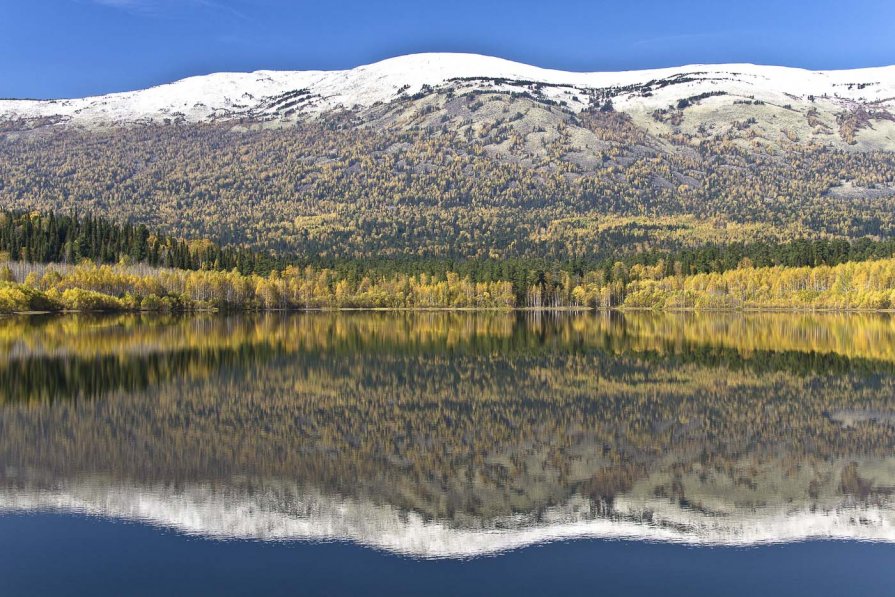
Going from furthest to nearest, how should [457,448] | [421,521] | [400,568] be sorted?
1. [457,448]
2. [421,521]
3. [400,568]

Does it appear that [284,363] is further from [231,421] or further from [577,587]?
[577,587]

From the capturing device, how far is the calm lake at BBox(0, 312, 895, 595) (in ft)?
58.9

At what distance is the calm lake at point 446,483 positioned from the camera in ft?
58.9

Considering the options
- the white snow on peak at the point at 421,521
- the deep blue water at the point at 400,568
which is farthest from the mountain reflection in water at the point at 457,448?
the deep blue water at the point at 400,568

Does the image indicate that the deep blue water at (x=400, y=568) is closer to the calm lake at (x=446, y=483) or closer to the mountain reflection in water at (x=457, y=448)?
the calm lake at (x=446, y=483)

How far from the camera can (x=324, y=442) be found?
97.0 feet

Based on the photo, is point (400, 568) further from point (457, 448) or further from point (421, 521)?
point (457, 448)

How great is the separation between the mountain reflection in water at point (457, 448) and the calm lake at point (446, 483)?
118mm

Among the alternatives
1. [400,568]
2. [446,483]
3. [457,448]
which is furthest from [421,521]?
[457,448]

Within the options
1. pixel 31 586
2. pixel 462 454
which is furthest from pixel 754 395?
pixel 31 586

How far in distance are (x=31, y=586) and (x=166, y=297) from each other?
148430mm

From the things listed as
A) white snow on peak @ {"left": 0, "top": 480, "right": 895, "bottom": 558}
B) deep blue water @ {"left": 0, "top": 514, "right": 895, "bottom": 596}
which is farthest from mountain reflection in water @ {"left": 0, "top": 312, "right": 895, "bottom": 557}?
deep blue water @ {"left": 0, "top": 514, "right": 895, "bottom": 596}

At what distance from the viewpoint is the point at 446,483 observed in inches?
947

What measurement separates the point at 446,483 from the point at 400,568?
19.6ft
